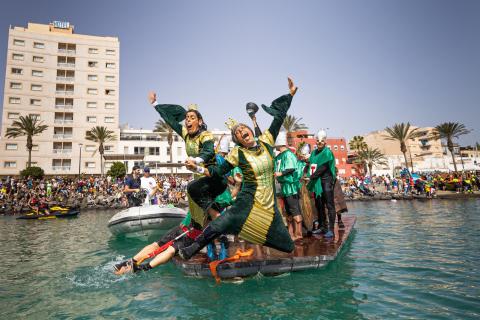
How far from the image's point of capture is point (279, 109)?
5254 mm

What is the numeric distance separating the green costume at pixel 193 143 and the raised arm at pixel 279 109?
1144mm

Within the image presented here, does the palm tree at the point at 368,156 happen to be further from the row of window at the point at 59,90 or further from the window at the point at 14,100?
the window at the point at 14,100

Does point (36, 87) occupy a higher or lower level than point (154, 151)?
higher

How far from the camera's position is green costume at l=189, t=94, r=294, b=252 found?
4086 millimetres

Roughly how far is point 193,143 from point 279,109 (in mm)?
1696

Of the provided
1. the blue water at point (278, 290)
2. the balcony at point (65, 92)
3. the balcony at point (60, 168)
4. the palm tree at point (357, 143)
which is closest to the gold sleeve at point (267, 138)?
the blue water at point (278, 290)

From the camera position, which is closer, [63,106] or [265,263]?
[265,263]

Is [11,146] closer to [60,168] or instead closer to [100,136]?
[60,168]

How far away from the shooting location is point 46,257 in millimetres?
7535

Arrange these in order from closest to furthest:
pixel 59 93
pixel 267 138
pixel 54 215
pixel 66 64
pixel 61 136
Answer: pixel 267 138 < pixel 54 215 < pixel 61 136 < pixel 59 93 < pixel 66 64

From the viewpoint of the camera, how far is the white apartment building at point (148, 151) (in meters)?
55.8

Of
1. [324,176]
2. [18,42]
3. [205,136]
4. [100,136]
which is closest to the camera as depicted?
[205,136]

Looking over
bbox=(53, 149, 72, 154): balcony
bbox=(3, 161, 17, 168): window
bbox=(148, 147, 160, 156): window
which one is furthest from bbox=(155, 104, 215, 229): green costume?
bbox=(3, 161, 17, 168): window

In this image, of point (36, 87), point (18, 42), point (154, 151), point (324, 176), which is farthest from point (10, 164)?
point (324, 176)
